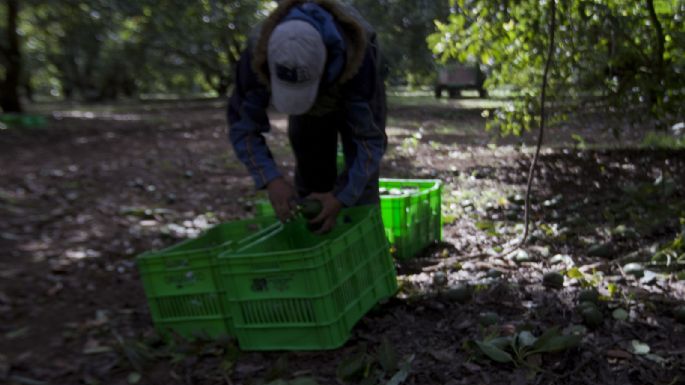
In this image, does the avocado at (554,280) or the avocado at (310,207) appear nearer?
the avocado at (310,207)

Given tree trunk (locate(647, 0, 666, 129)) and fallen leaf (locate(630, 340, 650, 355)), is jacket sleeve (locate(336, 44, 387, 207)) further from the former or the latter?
tree trunk (locate(647, 0, 666, 129))

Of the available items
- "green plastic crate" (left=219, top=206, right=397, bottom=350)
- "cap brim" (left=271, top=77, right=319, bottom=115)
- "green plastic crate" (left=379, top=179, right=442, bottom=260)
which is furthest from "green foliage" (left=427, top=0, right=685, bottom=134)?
"green plastic crate" (left=219, top=206, right=397, bottom=350)

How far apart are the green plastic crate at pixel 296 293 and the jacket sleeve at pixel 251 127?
0.30 metres

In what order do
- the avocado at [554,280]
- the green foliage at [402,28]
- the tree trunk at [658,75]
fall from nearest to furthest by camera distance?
the avocado at [554,280]
the tree trunk at [658,75]
the green foliage at [402,28]

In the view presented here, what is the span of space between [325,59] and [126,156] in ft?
20.9

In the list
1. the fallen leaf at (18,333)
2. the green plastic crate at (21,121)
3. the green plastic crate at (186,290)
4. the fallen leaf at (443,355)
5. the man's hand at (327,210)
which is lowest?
the fallen leaf at (443,355)

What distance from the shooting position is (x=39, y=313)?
3150mm

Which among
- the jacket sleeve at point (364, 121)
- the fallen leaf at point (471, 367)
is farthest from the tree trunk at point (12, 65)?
the fallen leaf at point (471, 367)

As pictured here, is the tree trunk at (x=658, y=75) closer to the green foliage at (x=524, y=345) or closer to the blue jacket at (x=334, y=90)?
the blue jacket at (x=334, y=90)

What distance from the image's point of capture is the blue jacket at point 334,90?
2553 millimetres

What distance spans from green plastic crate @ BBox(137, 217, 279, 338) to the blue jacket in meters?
0.44

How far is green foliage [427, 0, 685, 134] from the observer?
4719 mm

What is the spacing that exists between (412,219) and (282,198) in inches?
45.6

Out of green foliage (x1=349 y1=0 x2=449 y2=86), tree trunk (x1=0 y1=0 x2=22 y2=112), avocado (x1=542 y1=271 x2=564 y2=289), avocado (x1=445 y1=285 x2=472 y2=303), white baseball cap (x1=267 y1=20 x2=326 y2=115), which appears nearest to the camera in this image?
white baseball cap (x1=267 y1=20 x2=326 y2=115)
